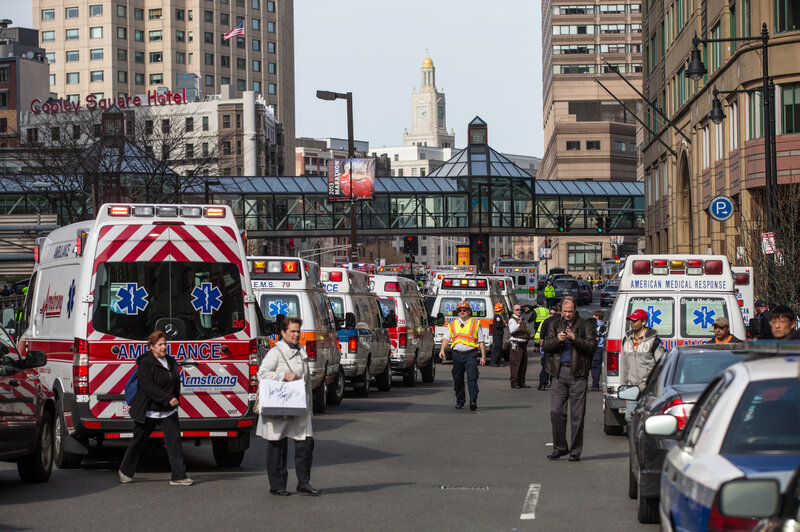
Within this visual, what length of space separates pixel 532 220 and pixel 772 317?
3069 inches

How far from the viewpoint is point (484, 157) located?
9425cm

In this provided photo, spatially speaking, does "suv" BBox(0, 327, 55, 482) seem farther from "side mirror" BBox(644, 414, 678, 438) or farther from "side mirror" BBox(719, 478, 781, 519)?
"side mirror" BBox(719, 478, 781, 519)

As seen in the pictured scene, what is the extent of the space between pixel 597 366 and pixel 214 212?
1566 centimetres

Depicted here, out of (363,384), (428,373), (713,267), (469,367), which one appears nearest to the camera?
(713,267)

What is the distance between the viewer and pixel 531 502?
37.2 ft

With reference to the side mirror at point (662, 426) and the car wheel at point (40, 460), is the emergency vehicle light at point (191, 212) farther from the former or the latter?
the side mirror at point (662, 426)

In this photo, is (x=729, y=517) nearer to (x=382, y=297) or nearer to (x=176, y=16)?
(x=382, y=297)

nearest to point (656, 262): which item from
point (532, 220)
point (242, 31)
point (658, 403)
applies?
point (658, 403)

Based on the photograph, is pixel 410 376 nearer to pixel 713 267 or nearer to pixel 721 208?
pixel 721 208

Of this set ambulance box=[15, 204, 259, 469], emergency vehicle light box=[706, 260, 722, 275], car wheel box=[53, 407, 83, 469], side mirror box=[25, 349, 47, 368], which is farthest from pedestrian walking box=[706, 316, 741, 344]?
side mirror box=[25, 349, 47, 368]

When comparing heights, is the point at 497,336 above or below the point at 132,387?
below

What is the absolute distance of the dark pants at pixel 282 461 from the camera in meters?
11.7

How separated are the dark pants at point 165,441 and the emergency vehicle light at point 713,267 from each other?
8715 millimetres

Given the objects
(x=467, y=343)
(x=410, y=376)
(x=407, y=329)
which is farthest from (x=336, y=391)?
(x=410, y=376)
